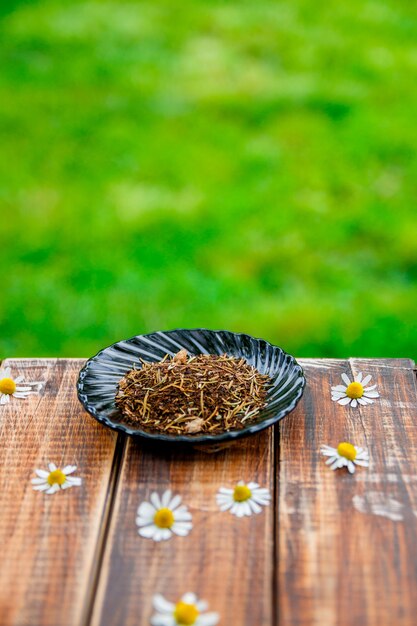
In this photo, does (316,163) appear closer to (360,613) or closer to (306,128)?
(306,128)

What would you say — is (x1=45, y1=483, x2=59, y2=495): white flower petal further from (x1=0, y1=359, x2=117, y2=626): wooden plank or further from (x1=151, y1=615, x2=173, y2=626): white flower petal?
(x1=151, y1=615, x2=173, y2=626): white flower petal

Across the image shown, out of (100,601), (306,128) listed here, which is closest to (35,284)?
(306,128)

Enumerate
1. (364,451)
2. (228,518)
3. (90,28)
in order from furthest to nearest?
(90,28)
(364,451)
(228,518)

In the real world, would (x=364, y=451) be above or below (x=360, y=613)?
above

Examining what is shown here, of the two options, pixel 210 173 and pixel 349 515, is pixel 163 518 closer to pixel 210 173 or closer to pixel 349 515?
pixel 349 515

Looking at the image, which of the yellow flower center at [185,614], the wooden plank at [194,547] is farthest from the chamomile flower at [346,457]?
the yellow flower center at [185,614]

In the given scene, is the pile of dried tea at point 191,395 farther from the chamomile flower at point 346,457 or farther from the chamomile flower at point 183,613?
the chamomile flower at point 183,613

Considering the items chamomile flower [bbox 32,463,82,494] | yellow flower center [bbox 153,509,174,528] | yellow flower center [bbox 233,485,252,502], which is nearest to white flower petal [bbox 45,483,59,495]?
chamomile flower [bbox 32,463,82,494]
